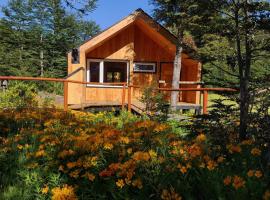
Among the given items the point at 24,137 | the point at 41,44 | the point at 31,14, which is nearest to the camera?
the point at 24,137

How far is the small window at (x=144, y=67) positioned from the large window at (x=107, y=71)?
1.61 ft

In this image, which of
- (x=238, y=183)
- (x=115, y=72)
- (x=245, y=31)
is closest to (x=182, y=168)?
(x=238, y=183)

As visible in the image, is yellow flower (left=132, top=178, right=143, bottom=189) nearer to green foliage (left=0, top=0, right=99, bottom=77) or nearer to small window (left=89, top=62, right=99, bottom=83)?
small window (left=89, top=62, right=99, bottom=83)

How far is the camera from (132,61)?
1931 centimetres

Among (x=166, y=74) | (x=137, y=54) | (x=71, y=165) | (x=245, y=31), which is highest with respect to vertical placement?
(x=137, y=54)

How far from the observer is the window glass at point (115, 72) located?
63.0 feet

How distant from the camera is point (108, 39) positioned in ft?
61.3

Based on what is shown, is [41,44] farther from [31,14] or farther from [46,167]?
[46,167]

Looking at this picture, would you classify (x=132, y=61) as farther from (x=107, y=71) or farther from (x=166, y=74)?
(x=166, y=74)

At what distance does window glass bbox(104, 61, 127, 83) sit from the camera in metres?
19.2

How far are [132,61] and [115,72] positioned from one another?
1.00 metres

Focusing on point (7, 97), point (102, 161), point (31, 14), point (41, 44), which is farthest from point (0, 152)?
point (31, 14)

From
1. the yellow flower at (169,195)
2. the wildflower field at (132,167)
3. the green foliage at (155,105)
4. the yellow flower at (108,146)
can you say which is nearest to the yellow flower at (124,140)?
the wildflower field at (132,167)

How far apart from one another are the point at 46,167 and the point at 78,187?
488 mm
